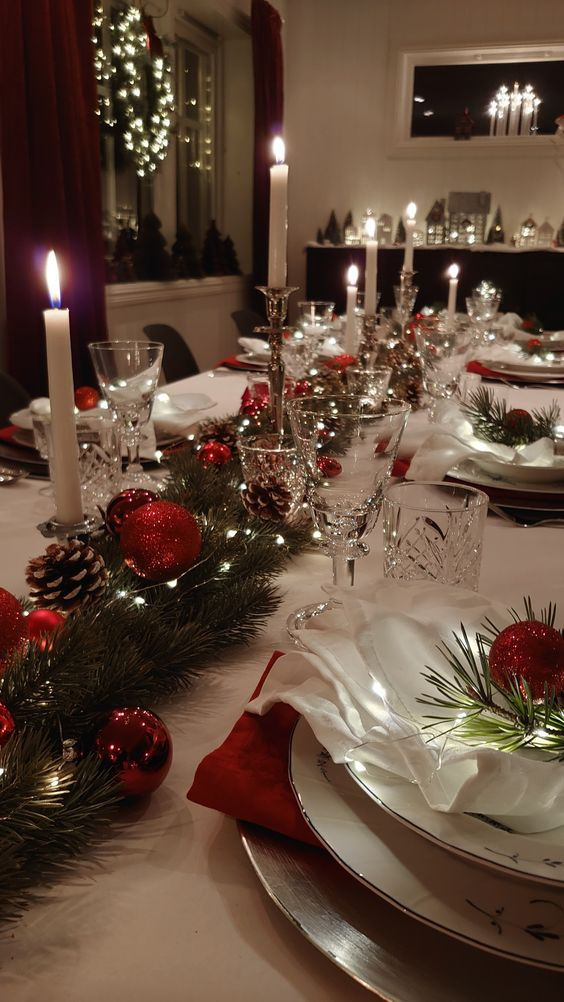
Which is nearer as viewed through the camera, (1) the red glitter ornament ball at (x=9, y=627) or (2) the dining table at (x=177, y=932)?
(2) the dining table at (x=177, y=932)

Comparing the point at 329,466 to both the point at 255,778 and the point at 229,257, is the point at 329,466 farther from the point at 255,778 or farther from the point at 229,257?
the point at 229,257

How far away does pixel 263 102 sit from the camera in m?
5.09

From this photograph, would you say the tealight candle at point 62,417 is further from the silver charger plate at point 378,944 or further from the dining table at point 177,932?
the silver charger plate at point 378,944

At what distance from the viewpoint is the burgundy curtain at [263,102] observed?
4895mm

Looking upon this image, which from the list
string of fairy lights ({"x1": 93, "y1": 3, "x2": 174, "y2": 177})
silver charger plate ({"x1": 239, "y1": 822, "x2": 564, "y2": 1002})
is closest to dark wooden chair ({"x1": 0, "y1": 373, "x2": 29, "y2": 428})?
silver charger plate ({"x1": 239, "y1": 822, "x2": 564, "y2": 1002})

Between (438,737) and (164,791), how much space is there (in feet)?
0.56

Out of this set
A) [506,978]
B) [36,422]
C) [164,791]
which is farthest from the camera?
[36,422]

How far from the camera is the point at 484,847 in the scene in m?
0.35

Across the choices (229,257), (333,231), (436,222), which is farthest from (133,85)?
(436,222)

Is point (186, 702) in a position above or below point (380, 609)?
below

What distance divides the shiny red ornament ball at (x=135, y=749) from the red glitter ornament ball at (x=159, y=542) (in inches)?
8.6

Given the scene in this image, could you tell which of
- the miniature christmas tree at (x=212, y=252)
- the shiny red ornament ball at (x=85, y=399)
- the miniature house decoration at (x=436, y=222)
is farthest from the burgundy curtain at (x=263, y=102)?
the shiny red ornament ball at (x=85, y=399)

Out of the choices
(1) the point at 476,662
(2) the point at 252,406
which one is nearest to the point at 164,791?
(1) the point at 476,662

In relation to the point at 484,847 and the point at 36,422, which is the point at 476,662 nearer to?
the point at 484,847
